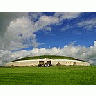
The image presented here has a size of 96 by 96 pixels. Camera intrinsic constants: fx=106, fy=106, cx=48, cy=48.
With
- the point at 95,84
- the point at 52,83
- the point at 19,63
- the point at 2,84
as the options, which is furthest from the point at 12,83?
the point at 19,63

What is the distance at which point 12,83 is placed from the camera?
332 inches

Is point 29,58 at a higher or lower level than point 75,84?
higher

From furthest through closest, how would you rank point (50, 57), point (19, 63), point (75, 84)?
point (50, 57) < point (19, 63) < point (75, 84)

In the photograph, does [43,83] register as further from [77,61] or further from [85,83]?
[77,61]

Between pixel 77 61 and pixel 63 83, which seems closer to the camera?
pixel 63 83

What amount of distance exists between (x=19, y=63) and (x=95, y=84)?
30.6 m

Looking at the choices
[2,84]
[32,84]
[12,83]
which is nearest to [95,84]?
[32,84]

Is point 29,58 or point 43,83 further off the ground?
point 29,58

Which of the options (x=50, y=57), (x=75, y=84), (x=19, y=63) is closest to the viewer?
(x=75, y=84)

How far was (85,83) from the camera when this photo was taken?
324 inches

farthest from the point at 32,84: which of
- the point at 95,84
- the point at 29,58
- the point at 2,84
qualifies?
the point at 29,58

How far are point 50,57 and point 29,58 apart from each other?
8070mm

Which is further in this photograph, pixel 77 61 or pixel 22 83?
pixel 77 61

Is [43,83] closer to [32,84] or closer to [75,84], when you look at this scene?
[32,84]
